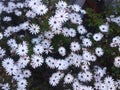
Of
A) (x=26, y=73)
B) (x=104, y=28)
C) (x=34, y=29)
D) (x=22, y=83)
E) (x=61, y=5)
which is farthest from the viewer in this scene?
(x=104, y=28)

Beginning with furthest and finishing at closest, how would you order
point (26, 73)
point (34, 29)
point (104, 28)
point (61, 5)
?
point (104, 28), point (61, 5), point (34, 29), point (26, 73)

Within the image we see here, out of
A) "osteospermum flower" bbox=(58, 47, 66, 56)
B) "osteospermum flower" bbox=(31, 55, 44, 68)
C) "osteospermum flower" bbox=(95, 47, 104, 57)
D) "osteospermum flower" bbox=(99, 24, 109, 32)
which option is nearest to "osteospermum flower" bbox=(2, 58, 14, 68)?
"osteospermum flower" bbox=(31, 55, 44, 68)

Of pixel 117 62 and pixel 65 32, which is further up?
pixel 65 32

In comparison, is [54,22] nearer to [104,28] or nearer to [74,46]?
[74,46]

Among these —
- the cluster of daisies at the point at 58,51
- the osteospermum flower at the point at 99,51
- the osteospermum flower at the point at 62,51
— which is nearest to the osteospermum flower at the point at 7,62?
the cluster of daisies at the point at 58,51

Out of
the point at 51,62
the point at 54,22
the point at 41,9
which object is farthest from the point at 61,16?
the point at 51,62

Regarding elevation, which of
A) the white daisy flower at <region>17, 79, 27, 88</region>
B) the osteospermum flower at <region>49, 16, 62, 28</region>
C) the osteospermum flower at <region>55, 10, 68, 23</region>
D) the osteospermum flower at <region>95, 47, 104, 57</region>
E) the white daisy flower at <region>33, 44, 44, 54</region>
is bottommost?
the white daisy flower at <region>17, 79, 27, 88</region>

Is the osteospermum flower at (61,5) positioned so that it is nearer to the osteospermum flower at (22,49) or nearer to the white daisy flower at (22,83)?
the osteospermum flower at (22,49)

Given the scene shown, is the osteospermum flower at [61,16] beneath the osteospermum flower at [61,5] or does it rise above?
beneath

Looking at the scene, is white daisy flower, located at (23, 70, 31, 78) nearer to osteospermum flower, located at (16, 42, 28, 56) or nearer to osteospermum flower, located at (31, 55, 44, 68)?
osteospermum flower, located at (31, 55, 44, 68)

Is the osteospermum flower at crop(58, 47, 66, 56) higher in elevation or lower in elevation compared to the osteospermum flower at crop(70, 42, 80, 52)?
lower
